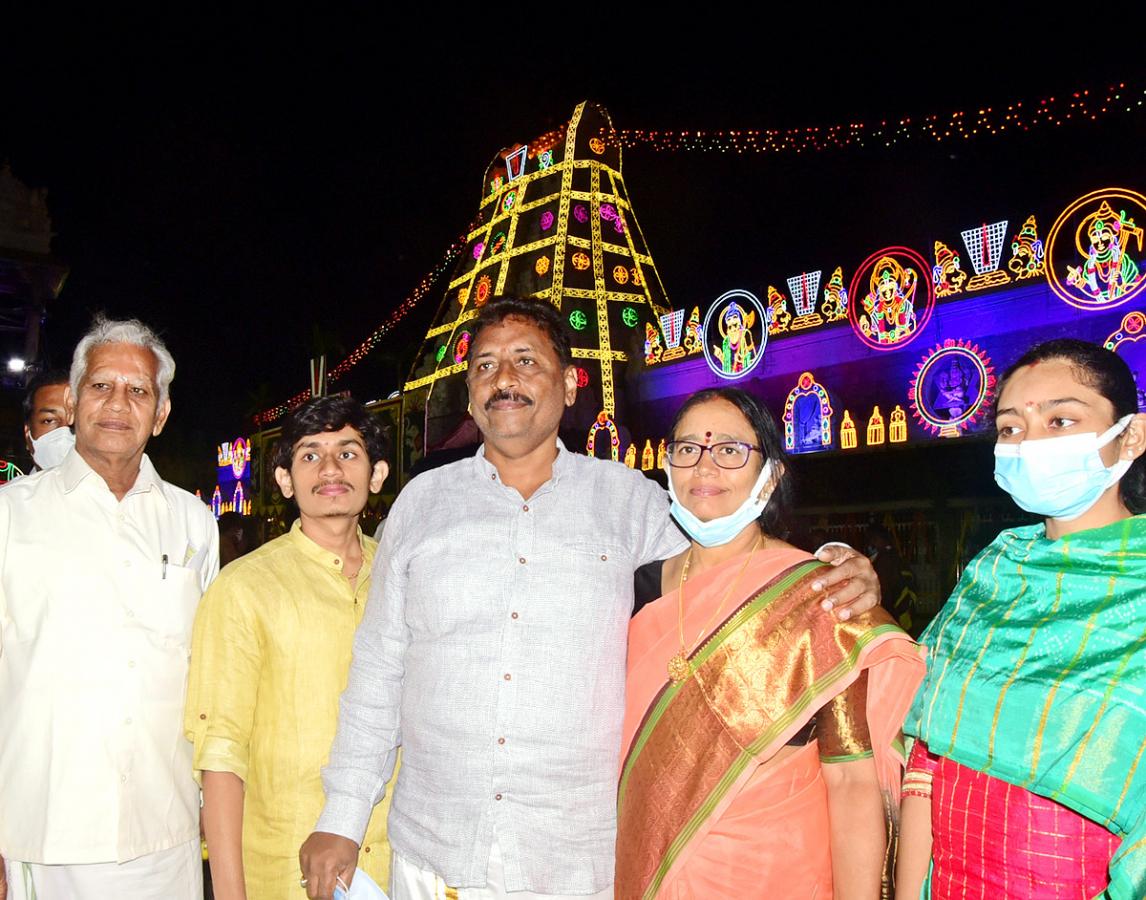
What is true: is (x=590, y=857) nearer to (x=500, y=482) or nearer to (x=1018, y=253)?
(x=500, y=482)

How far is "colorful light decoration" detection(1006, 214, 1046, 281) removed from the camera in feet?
42.3

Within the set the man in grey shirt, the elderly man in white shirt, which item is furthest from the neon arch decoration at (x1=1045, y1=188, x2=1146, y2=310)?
the elderly man in white shirt

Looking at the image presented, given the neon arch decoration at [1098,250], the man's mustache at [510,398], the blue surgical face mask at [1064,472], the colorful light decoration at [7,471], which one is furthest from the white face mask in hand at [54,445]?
the neon arch decoration at [1098,250]

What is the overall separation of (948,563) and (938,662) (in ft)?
36.2

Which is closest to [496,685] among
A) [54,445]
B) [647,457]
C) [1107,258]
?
[54,445]

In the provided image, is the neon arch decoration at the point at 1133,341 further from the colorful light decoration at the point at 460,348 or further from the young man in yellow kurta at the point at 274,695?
the colorful light decoration at the point at 460,348

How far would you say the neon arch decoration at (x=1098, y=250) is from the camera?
1170cm

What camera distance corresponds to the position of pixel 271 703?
108 inches

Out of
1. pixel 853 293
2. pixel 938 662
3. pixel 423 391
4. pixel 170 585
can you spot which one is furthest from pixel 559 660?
pixel 423 391

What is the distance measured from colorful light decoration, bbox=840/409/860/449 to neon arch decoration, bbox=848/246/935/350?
→ 137 centimetres

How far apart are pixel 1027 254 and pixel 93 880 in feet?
46.0

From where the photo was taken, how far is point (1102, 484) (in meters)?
2.22

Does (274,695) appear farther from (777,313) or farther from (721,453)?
(777,313)

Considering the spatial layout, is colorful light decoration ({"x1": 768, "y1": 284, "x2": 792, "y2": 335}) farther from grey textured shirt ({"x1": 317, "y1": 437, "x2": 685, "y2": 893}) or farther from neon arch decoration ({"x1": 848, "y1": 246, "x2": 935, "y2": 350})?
grey textured shirt ({"x1": 317, "y1": 437, "x2": 685, "y2": 893})
